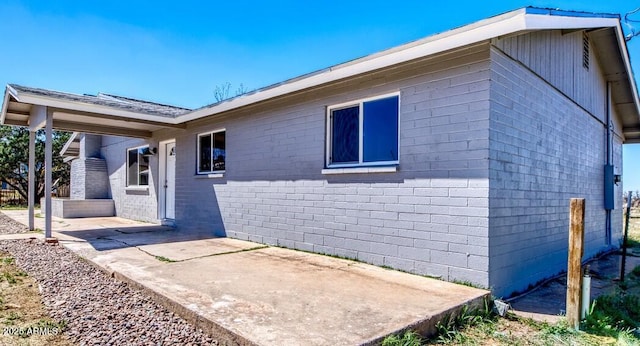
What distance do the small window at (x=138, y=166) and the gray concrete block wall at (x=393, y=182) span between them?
521 centimetres

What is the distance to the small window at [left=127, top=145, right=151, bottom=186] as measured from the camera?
11719 mm

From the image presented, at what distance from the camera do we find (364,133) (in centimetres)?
553

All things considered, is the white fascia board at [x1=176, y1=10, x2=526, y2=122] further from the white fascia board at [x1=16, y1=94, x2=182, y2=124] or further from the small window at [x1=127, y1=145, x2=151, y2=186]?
the small window at [x1=127, y1=145, x2=151, y2=186]

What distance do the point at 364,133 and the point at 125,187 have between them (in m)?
10.4

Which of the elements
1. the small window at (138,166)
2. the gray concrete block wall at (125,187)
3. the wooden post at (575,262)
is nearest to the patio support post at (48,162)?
the gray concrete block wall at (125,187)

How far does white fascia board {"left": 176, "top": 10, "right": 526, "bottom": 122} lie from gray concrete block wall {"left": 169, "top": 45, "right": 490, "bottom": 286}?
1.05 ft

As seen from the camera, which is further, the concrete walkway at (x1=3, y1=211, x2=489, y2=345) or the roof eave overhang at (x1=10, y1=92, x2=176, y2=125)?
the roof eave overhang at (x1=10, y1=92, x2=176, y2=125)

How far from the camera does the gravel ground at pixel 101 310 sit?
3.02 metres

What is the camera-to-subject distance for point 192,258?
5750 millimetres

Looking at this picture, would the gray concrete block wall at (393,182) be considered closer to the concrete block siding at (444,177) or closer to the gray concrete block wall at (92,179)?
the concrete block siding at (444,177)

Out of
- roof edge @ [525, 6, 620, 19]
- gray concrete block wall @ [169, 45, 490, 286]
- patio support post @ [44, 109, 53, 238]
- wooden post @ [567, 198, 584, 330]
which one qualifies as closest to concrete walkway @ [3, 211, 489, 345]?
gray concrete block wall @ [169, 45, 490, 286]

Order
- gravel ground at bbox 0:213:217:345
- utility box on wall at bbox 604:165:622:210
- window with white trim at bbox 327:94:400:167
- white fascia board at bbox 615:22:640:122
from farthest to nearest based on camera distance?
utility box on wall at bbox 604:165:622:210 → white fascia board at bbox 615:22:640:122 → window with white trim at bbox 327:94:400:167 → gravel ground at bbox 0:213:217:345

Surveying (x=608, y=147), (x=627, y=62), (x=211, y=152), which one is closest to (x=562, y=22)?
(x=627, y=62)

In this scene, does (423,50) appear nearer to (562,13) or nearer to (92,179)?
(562,13)
